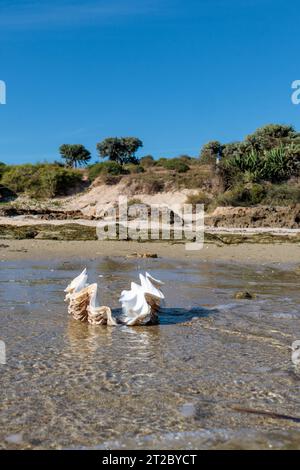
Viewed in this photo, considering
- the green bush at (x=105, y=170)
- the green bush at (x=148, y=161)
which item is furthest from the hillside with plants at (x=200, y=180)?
the green bush at (x=148, y=161)

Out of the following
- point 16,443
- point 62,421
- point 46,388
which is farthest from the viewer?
point 46,388

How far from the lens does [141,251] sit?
49.1 ft

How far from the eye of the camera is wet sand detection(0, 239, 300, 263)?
1309cm

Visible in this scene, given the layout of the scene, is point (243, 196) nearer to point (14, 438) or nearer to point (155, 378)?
point (155, 378)

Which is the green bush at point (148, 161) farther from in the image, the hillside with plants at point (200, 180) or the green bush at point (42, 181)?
the green bush at point (42, 181)

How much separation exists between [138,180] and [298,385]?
35.0 m

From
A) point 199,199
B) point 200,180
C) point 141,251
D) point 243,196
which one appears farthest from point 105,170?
point 141,251

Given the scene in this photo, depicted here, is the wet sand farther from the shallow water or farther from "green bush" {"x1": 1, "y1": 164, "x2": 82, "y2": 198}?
"green bush" {"x1": 1, "y1": 164, "x2": 82, "y2": 198}

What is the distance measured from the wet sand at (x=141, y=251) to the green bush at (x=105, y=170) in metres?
27.3

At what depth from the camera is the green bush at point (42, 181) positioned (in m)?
40.5

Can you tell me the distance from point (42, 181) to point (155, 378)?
1532 inches

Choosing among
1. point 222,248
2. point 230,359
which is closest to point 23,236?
point 222,248
